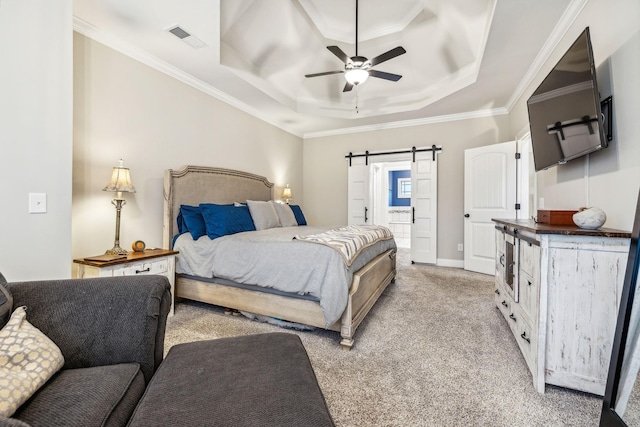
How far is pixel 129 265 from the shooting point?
7.70ft

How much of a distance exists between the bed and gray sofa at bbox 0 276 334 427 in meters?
1.00

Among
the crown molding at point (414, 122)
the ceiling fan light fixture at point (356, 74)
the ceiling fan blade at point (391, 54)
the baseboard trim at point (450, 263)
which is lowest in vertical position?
the baseboard trim at point (450, 263)

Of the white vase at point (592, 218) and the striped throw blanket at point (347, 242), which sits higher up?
the white vase at point (592, 218)

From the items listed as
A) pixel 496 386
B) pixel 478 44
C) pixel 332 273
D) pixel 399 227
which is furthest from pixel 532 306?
pixel 399 227

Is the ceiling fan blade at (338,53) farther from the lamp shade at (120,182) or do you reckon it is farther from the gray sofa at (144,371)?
the gray sofa at (144,371)

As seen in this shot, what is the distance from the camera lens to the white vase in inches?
61.5

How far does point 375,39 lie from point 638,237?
133 inches

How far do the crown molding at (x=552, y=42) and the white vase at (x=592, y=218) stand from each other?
70.4 inches

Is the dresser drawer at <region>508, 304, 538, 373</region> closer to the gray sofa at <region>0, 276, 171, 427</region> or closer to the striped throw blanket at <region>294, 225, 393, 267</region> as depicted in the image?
the striped throw blanket at <region>294, 225, 393, 267</region>

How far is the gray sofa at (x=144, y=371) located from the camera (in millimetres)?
796

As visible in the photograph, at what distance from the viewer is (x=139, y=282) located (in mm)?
1254

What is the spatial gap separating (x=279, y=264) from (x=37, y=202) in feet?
5.35

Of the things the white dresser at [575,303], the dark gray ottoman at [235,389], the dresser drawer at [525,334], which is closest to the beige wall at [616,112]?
the white dresser at [575,303]

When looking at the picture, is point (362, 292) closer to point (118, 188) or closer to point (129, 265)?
point (129, 265)
